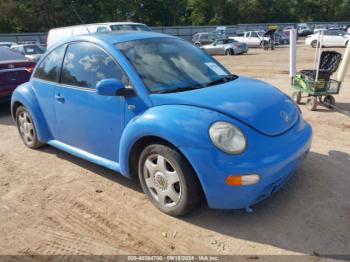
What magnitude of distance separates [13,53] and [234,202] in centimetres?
744

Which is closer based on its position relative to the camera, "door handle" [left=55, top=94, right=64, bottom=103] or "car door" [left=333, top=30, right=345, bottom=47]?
"door handle" [left=55, top=94, right=64, bottom=103]

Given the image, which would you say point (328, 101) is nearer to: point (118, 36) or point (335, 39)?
point (118, 36)

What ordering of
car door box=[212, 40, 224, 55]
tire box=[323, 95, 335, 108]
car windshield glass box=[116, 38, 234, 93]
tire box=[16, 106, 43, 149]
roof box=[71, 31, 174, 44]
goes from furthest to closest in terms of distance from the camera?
1. car door box=[212, 40, 224, 55]
2. tire box=[323, 95, 335, 108]
3. tire box=[16, 106, 43, 149]
4. roof box=[71, 31, 174, 44]
5. car windshield glass box=[116, 38, 234, 93]

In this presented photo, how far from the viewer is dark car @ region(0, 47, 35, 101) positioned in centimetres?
771

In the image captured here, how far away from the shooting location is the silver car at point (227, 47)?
2605 centimetres

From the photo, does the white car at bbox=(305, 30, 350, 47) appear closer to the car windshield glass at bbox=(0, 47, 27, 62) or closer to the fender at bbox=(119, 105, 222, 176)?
the car windshield glass at bbox=(0, 47, 27, 62)

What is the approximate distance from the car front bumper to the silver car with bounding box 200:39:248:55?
2337 cm

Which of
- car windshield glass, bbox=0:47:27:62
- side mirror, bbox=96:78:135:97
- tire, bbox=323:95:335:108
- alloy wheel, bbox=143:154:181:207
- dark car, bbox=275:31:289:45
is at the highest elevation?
side mirror, bbox=96:78:135:97

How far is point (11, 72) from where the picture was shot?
7.84m

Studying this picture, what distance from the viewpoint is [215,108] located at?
10.5 feet

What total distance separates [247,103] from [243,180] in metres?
0.80

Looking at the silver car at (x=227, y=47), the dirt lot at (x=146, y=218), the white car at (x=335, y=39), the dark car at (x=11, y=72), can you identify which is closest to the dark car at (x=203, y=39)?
the silver car at (x=227, y=47)

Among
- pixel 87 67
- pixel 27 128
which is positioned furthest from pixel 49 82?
pixel 27 128

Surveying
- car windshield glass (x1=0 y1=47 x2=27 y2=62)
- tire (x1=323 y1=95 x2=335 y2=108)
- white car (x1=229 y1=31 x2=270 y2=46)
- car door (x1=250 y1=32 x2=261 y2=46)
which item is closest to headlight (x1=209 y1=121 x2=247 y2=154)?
tire (x1=323 y1=95 x2=335 y2=108)
